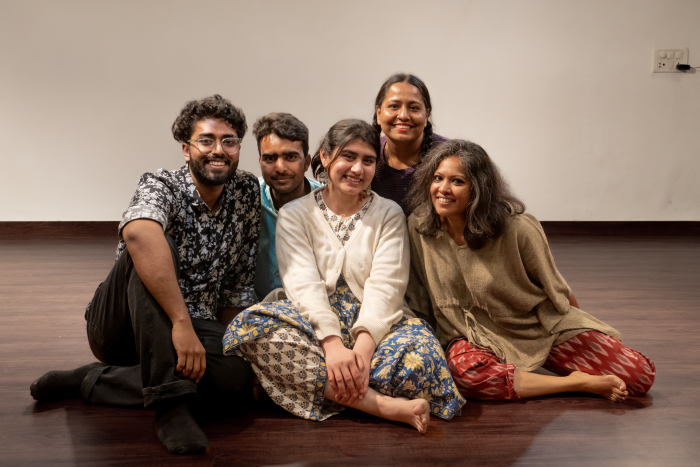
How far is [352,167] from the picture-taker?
2059 mm

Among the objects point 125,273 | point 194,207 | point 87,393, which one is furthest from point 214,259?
point 87,393

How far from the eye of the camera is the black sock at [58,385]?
193 cm

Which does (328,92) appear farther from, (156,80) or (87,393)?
(87,393)

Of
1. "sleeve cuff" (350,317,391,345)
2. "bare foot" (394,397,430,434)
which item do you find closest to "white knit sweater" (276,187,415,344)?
"sleeve cuff" (350,317,391,345)

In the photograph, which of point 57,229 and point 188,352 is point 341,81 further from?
point 188,352

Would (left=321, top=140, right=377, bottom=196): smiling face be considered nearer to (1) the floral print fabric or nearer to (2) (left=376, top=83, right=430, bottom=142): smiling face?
(1) the floral print fabric

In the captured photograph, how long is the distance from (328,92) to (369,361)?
3.69 metres

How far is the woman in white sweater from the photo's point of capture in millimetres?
1827

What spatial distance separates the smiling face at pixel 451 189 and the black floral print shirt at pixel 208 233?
655mm

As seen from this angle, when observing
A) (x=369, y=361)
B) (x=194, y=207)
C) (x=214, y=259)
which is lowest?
(x=369, y=361)

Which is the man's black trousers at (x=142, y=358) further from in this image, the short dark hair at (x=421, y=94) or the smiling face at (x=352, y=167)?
the short dark hair at (x=421, y=94)

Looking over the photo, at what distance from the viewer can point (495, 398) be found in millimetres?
1993

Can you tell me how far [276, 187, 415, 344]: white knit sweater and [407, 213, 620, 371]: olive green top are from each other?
0.14 m

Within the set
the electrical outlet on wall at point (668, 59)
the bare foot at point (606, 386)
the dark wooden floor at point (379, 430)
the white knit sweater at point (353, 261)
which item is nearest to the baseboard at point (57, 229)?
the dark wooden floor at point (379, 430)
